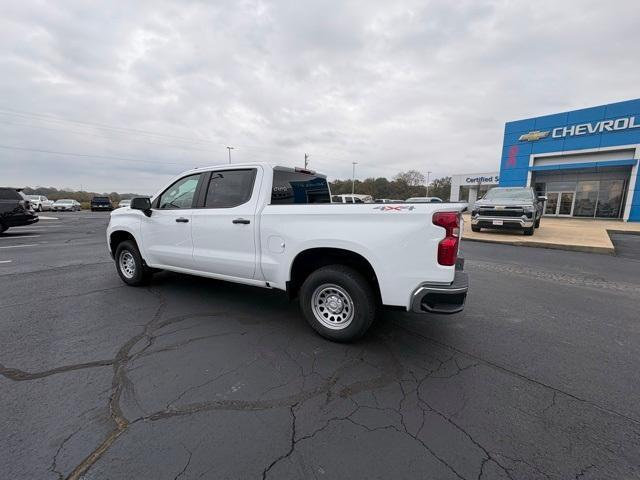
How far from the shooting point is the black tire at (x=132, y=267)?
5.12m

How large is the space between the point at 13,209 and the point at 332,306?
584 inches

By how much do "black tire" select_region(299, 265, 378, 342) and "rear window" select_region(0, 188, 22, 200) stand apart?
14573 millimetres

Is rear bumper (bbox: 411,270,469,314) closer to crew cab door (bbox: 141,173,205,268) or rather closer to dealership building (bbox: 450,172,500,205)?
crew cab door (bbox: 141,173,205,268)

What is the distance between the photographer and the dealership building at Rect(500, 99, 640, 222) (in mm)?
19625

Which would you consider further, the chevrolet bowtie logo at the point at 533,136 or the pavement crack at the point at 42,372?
the chevrolet bowtie logo at the point at 533,136

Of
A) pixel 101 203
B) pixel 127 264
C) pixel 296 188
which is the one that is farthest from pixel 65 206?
pixel 296 188

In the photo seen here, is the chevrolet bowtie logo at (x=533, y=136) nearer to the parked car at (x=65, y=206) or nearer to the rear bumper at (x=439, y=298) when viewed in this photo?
the rear bumper at (x=439, y=298)

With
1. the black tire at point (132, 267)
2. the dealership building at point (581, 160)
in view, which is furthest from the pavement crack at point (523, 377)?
the dealership building at point (581, 160)

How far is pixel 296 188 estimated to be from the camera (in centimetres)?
427

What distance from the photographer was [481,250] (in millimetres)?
9664

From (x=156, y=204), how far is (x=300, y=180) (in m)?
2.30

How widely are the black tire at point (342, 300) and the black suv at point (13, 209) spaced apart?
47.5ft

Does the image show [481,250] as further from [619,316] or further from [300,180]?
[300,180]

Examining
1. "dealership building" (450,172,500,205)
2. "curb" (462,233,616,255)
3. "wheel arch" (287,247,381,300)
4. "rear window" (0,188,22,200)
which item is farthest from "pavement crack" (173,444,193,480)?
"dealership building" (450,172,500,205)
